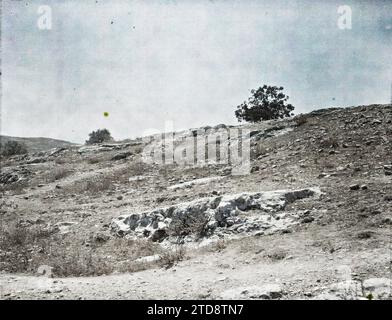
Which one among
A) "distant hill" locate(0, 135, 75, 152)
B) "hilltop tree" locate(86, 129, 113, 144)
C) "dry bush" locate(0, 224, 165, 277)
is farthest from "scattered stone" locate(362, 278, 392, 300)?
"distant hill" locate(0, 135, 75, 152)

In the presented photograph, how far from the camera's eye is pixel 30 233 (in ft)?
36.4

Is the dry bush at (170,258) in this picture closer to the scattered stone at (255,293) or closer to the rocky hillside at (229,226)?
the rocky hillside at (229,226)

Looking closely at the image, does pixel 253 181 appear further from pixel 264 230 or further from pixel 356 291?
pixel 356 291

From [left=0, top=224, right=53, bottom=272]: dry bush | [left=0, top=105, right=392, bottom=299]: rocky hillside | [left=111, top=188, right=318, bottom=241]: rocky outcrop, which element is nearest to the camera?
[left=0, top=105, right=392, bottom=299]: rocky hillside

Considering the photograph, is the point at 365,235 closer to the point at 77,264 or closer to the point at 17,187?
the point at 77,264

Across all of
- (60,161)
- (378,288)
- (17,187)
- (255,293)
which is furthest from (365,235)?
(60,161)

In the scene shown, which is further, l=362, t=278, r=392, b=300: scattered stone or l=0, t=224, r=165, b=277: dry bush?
l=0, t=224, r=165, b=277: dry bush

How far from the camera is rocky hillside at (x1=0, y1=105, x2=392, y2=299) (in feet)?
20.9

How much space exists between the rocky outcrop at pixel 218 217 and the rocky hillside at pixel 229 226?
1.5 inches

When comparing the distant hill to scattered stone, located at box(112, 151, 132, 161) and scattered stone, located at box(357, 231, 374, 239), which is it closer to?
scattered stone, located at box(112, 151, 132, 161)

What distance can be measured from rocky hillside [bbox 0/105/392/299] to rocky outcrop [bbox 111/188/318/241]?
0.04 meters

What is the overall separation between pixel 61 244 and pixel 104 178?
7.40 m

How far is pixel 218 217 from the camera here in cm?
984
